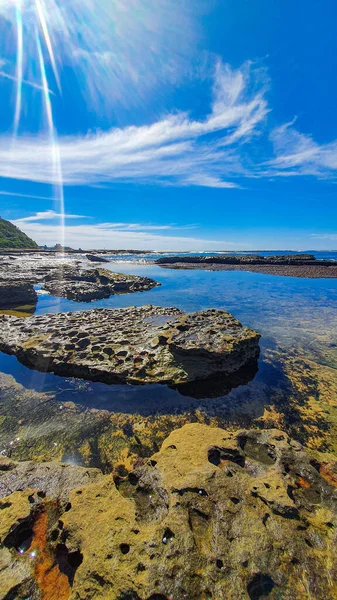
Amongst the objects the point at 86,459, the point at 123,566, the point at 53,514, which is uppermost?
the point at 123,566

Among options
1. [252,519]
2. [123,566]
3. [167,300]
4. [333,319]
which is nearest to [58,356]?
[123,566]

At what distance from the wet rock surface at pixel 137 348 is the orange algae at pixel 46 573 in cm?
526

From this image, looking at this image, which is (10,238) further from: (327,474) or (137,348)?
(327,474)

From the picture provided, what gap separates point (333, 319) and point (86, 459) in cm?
1849

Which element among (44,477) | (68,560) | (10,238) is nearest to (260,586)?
(68,560)

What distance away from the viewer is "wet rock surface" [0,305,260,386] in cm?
909

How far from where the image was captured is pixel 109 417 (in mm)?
7258

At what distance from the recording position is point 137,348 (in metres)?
10.0

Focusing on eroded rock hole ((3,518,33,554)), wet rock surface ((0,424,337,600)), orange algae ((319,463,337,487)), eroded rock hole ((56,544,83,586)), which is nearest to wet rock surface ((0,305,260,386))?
wet rock surface ((0,424,337,600))

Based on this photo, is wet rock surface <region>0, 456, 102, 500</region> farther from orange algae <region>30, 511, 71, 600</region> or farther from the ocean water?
the ocean water

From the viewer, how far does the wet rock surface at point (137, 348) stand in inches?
358

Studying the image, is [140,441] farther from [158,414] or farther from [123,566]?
[123,566]

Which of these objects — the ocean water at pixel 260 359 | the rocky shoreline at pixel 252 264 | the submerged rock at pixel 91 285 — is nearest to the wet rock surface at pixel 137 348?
the ocean water at pixel 260 359

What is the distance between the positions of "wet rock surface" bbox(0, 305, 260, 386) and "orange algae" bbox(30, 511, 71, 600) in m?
5.26
